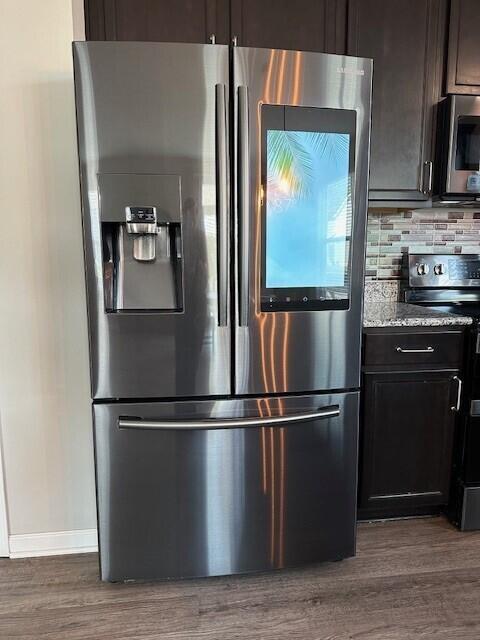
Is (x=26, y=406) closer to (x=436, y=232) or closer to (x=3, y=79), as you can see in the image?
(x=3, y=79)

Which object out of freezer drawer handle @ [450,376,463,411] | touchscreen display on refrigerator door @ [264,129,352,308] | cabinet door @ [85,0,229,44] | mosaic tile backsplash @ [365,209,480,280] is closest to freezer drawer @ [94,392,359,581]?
touchscreen display on refrigerator door @ [264,129,352,308]

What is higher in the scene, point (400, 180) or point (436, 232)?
point (400, 180)

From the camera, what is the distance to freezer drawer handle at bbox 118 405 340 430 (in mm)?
1538

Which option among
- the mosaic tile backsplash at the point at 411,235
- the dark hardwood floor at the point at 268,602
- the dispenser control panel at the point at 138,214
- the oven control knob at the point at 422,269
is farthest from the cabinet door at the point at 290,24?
the dark hardwood floor at the point at 268,602

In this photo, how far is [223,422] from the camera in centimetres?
157

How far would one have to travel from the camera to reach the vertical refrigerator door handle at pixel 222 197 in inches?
56.4

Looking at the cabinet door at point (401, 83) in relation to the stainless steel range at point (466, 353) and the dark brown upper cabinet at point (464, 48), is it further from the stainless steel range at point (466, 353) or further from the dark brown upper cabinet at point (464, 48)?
the stainless steel range at point (466, 353)

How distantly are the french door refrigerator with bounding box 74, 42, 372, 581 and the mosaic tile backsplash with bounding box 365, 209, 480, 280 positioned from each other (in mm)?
917

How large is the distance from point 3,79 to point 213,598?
6.56 feet

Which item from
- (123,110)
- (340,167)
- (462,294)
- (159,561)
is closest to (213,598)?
(159,561)

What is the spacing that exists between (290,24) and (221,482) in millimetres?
1833

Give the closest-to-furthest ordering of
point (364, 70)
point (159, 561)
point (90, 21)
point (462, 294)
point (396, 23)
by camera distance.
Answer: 1. point (364, 70)
2. point (159, 561)
3. point (90, 21)
4. point (396, 23)
5. point (462, 294)

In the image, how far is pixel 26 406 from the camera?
6.04 feet

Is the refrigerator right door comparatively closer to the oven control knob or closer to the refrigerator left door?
the refrigerator left door
